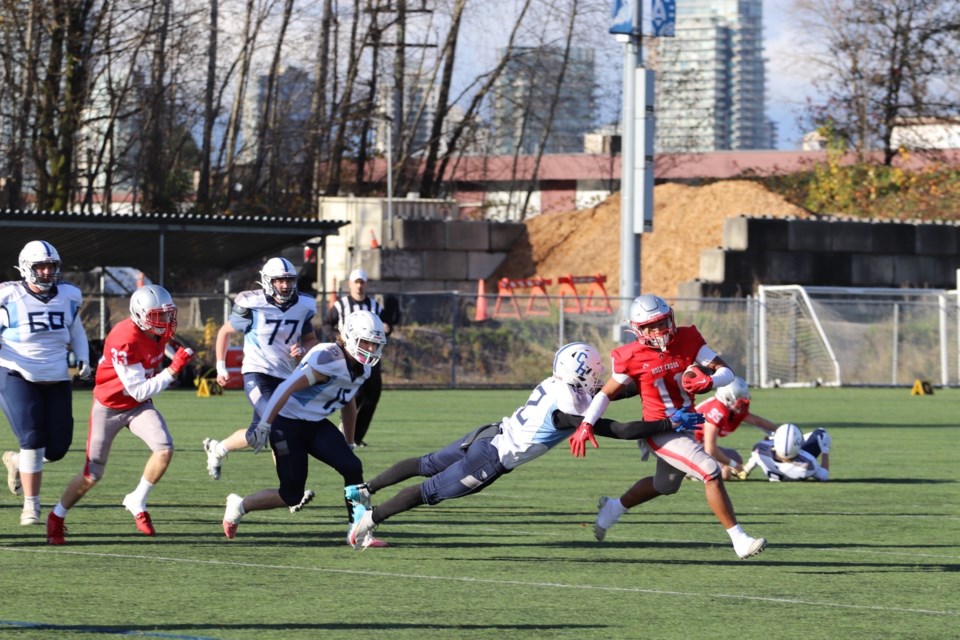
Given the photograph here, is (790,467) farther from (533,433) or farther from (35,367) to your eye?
(35,367)

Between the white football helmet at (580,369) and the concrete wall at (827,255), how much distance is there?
26.0 m

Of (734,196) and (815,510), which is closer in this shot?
(815,510)

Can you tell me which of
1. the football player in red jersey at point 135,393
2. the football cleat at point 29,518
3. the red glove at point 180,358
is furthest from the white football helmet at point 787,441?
the football cleat at point 29,518

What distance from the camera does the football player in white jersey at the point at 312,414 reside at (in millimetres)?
9625

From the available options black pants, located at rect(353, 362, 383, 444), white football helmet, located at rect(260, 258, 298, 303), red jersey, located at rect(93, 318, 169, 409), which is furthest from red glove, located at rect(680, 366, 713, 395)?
black pants, located at rect(353, 362, 383, 444)

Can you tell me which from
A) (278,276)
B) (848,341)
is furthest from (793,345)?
(278,276)

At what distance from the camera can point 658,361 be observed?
954 cm

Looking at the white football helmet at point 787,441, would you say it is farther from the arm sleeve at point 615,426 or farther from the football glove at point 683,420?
the arm sleeve at point 615,426

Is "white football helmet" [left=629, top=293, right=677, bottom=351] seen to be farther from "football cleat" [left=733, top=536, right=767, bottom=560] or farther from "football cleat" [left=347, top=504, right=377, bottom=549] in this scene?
"football cleat" [left=347, top=504, right=377, bottom=549]

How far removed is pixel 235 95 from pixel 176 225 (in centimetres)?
2084

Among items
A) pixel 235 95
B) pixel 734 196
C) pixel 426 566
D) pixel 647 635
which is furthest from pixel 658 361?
pixel 235 95

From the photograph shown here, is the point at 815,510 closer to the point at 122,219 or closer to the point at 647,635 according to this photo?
the point at 647,635

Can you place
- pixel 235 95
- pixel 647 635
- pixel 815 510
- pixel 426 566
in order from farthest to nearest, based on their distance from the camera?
pixel 235 95
pixel 815 510
pixel 426 566
pixel 647 635

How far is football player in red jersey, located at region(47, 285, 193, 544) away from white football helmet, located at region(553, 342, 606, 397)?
2.43 m
